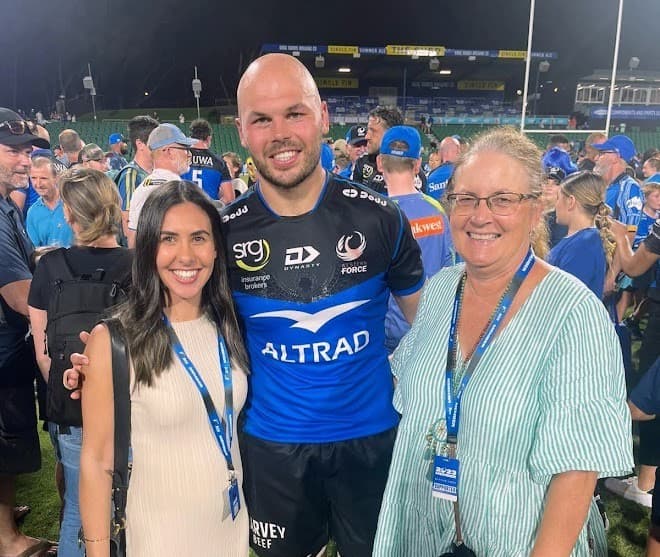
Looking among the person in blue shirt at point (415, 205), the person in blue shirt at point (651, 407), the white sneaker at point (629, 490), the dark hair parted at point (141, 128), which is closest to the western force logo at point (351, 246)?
the person in blue shirt at point (415, 205)

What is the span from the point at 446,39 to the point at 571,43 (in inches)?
250

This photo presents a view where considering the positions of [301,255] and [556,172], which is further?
[556,172]

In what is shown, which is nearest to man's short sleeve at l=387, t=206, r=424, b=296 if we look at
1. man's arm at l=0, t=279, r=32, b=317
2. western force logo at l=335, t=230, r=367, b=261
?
western force logo at l=335, t=230, r=367, b=261

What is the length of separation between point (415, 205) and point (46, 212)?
9.55ft

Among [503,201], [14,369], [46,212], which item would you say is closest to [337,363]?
[503,201]

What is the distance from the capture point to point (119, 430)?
1.47 meters

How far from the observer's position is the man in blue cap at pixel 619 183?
200 inches

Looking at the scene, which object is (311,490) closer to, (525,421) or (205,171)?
(525,421)

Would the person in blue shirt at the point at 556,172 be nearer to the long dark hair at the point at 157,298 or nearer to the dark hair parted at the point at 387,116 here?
the dark hair parted at the point at 387,116

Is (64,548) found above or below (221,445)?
below

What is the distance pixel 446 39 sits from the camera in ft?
84.1

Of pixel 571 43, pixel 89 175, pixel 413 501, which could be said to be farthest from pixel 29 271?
pixel 571 43

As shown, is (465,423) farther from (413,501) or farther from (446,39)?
(446,39)

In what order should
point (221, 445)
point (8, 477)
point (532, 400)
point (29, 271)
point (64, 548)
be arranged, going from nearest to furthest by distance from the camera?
1. point (532, 400)
2. point (221, 445)
3. point (64, 548)
4. point (29, 271)
5. point (8, 477)
